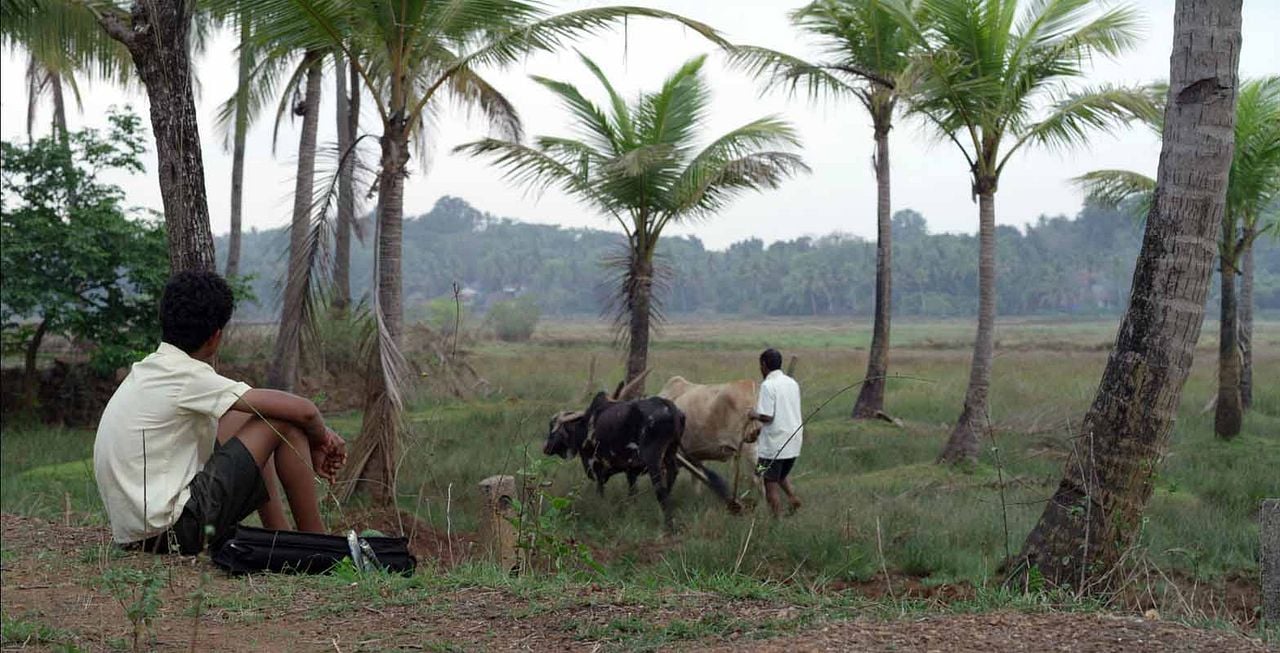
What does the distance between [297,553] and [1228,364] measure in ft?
51.8

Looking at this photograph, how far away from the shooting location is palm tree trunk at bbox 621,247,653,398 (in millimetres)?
17875

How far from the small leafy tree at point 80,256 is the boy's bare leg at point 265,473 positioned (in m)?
12.1

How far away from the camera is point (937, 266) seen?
90.9 meters

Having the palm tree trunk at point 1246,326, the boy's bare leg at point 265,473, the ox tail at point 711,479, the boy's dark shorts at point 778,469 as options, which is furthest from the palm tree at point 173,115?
the palm tree trunk at point 1246,326

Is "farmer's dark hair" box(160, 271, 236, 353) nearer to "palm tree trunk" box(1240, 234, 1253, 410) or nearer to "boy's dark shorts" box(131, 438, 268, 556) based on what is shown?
"boy's dark shorts" box(131, 438, 268, 556)

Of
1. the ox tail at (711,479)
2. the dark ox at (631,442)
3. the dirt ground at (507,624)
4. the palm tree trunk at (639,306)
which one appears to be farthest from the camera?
the palm tree trunk at (639,306)

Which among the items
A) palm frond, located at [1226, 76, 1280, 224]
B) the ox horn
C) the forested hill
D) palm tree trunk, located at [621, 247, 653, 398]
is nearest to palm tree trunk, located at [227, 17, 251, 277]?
palm tree trunk, located at [621, 247, 653, 398]

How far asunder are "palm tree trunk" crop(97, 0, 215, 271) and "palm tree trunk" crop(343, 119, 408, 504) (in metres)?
2.55

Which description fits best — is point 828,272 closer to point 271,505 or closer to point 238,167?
point 238,167

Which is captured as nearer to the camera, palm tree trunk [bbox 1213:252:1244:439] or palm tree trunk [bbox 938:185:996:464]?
palm tree trunk [bbox 938:185:996:464]

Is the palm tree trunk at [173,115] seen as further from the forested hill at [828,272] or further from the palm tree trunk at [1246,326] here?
the forested hill at [828,272]

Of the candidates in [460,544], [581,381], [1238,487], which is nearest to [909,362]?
[581,381]

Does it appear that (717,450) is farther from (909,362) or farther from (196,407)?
(909,362)

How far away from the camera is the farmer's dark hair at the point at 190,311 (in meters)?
5.75
